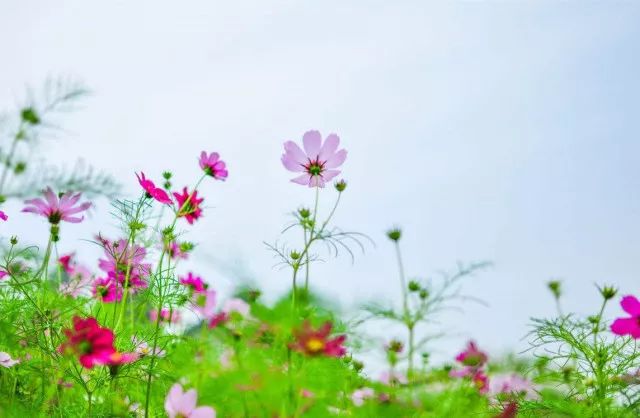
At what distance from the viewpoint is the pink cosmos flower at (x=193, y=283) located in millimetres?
1586

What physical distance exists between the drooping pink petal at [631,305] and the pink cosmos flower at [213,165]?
3.16 ft

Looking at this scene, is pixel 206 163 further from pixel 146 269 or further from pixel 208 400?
pixel 208 400

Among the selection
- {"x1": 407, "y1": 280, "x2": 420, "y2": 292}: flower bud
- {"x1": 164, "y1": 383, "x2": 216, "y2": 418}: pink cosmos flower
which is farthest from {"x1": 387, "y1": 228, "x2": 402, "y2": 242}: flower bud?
{"x1": 164, "y1": 383, "x2": 216, "y2": 418}: pink cosmos flower

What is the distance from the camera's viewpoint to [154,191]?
1.39 m

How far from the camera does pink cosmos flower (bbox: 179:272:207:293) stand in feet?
5.20

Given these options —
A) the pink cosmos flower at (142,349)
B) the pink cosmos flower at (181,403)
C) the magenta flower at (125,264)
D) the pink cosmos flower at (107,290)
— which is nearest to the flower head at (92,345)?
the pink cosmos flower at (181,403)

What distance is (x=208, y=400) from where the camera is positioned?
1045 millimetres

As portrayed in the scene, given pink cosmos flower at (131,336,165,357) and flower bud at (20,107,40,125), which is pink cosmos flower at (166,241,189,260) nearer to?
pink cosmos flower at (131,336,165,357)

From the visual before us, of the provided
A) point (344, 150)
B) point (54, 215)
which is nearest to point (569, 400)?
point (344, 150)

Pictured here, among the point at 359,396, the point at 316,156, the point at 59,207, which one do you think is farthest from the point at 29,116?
the point at 359,396

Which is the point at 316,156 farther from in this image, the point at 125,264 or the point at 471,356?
the point at 471,356

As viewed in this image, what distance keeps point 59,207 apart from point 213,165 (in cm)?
41

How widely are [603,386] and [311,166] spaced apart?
2.69ft

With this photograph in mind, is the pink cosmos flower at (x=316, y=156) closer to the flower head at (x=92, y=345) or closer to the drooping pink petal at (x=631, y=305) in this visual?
the flower head at (x=92, y=345)
